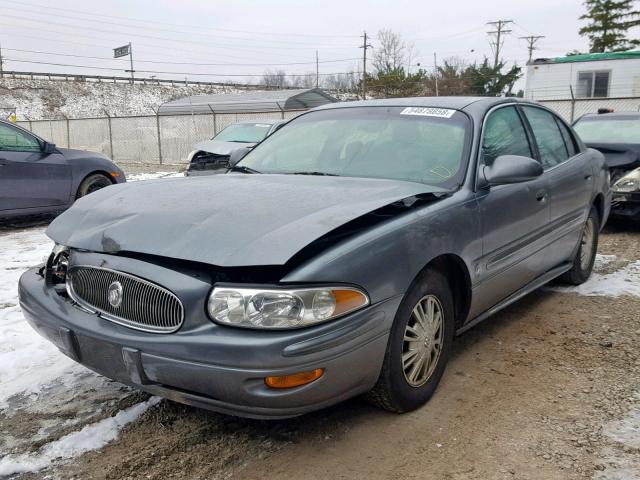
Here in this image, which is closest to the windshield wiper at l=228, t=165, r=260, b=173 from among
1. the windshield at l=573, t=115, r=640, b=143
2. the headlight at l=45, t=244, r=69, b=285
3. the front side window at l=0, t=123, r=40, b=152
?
the headlight at l=45, t=244, r=69, b=285

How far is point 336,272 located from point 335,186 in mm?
902

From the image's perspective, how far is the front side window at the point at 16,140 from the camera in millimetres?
7363

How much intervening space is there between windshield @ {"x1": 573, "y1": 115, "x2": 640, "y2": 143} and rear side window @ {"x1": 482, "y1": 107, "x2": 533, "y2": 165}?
14.9 feet

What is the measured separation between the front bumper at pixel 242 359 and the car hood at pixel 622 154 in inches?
241

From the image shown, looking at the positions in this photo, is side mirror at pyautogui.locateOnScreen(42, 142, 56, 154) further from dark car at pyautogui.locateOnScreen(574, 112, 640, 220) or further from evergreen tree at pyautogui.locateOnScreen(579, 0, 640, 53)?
evergreen tree at pyautogui.locateOnScreen(579, 0, 640, 53)

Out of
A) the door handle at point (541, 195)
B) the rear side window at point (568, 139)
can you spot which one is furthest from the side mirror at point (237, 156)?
the rear side window at point (568, 139)

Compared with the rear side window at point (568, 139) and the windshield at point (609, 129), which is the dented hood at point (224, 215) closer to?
the rear side window at point (568, 139)

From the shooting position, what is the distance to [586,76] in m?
22.6

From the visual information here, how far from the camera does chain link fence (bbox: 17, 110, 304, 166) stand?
2041cm

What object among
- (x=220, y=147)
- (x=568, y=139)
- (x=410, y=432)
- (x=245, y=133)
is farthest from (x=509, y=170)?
(x=245, y=133)

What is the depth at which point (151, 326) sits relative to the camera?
2.35 metres

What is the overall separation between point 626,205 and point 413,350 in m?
5.65

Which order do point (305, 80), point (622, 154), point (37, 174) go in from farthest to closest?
1. point (305, 80)
2. point (37, 174)
3. point (622, 154)

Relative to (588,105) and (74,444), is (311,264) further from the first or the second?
(588,105)
